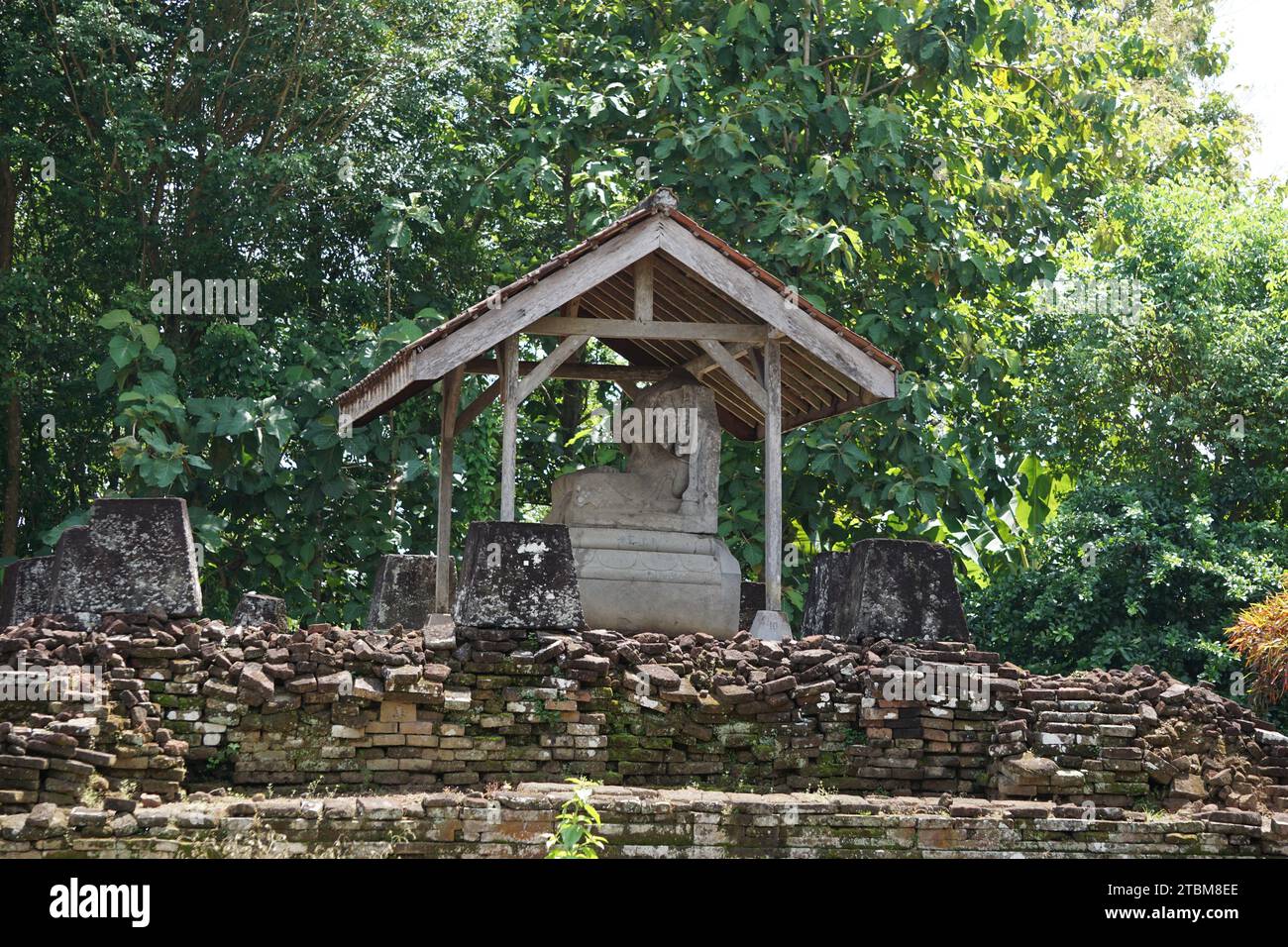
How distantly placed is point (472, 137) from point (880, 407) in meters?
5.78

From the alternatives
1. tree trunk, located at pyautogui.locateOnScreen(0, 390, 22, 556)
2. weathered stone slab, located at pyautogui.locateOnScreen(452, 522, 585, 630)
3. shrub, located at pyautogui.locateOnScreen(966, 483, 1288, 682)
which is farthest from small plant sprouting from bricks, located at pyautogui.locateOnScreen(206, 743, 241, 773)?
tree trunk, located at pyautogui.locateOnScreen(0, 390, 22, 556)

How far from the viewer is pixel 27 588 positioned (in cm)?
1054

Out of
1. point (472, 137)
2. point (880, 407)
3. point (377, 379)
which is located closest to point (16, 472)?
point (472, 137)

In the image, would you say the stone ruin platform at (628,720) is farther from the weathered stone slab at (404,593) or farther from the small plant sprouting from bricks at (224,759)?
the weathered stone slab at (404,593)

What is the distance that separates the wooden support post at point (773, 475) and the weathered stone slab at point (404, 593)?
286 centimetres

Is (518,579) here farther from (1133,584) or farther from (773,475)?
(1133,584)

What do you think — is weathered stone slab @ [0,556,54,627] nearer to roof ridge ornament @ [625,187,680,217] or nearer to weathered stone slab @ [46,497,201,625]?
weathered stone slab @ [46,497,201,625]

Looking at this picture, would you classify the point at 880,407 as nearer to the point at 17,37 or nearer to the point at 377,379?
the point at 377,379

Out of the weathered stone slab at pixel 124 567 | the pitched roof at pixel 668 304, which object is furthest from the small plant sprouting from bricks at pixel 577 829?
the pitched roof at pixel 668 304

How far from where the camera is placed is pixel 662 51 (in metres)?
15.1

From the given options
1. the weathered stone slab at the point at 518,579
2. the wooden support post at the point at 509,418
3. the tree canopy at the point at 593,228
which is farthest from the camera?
the tree canopy at the point at 593,228

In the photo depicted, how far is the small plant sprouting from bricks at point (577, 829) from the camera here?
5.78 m

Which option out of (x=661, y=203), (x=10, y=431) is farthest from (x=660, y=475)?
(x=10, y=431)

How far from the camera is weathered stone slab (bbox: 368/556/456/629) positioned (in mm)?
11820
